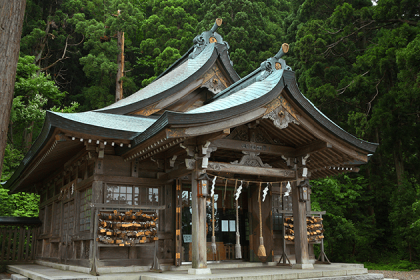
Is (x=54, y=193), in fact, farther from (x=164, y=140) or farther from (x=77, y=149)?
(x=164, y=140)

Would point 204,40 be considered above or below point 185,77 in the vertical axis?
above

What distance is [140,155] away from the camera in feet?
29.3

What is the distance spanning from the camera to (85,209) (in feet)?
32.3

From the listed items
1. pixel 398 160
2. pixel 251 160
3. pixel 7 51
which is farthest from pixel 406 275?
pixel 7 51

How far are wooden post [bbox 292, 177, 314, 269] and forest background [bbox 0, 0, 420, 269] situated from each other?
744 cm

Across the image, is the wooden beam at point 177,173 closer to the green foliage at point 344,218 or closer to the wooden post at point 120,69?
the green foliage at point 344,218

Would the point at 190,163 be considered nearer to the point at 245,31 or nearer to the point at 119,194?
the point at 119,194

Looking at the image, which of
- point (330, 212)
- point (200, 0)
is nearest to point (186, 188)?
point (330, 212)

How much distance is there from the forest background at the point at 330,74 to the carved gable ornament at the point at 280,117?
29.3 feet

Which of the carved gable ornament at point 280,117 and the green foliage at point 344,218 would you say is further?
the green foliage at point 344,218

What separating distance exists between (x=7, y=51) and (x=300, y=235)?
738 centimetres

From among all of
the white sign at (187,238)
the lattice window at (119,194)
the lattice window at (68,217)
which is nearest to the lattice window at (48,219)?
the lattice window at (68,217)

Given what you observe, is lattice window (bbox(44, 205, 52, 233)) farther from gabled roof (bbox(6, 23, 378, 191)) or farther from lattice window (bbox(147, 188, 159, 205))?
lattice window (bbox(147, 188, 159, 205))

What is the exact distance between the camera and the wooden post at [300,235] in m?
8.86
